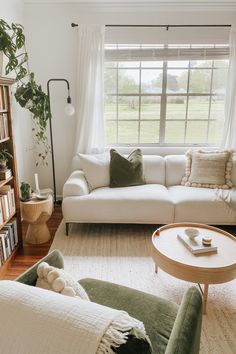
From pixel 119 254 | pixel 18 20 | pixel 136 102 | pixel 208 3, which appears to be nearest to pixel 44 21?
pixel 18 20

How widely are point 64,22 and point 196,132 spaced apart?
2254 millimetres

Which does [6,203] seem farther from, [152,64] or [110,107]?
[152,64]

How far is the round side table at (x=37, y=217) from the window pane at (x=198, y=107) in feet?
7.48

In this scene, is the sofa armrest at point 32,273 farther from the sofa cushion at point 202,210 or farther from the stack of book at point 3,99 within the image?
the sofa cushion at point 202,210

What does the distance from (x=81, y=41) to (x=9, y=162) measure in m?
1.89

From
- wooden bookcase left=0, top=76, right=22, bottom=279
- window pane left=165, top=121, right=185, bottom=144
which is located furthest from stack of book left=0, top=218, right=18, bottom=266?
window pane left=165, top=121, right=185, bottom=144

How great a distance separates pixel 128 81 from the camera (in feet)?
12.2

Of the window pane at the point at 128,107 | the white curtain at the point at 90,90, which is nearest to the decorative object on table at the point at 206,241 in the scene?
the white curtain at the point at 90,90

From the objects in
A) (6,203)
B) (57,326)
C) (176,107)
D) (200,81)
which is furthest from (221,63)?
(57,326)

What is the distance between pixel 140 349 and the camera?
71 centimetres

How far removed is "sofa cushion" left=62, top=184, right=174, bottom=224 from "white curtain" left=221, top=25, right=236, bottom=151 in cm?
139

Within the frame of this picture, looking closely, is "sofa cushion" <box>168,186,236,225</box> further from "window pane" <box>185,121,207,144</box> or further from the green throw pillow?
"window pane" <box>185,121,207,144</box>

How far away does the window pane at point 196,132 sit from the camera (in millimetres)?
3850

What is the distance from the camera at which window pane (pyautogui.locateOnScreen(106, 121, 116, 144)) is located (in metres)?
3.85
